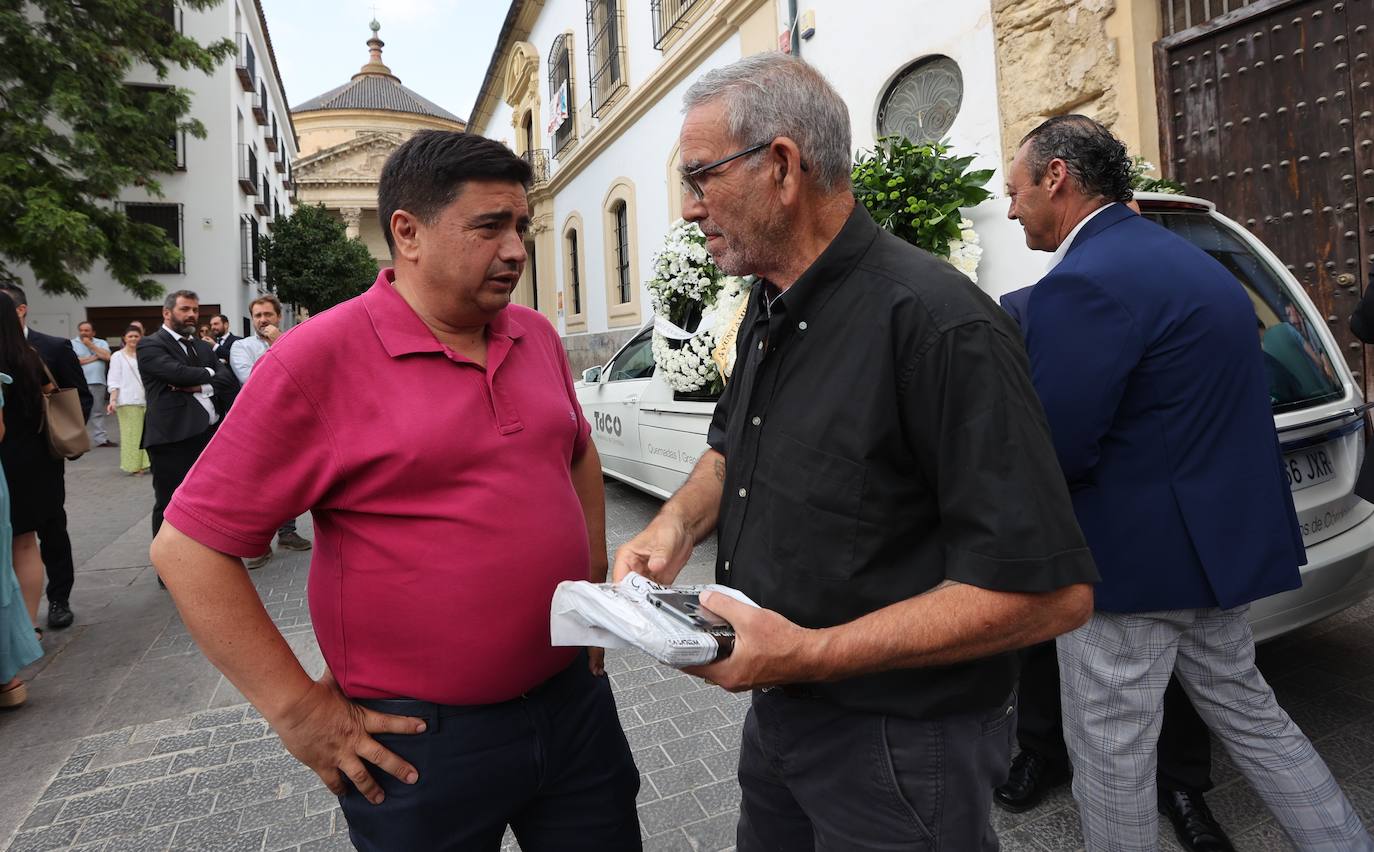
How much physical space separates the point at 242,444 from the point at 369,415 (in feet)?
0.68

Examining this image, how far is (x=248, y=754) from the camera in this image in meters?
3.27

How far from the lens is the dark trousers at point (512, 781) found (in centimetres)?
151

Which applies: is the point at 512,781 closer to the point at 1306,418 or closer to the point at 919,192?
the point at 1306,418

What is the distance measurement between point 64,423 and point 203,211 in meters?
21.0

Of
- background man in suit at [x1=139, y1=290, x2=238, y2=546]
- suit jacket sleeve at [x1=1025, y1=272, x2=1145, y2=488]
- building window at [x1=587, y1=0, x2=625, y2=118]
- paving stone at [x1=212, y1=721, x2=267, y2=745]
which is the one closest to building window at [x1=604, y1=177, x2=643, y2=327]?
building window at [x1=587, y1=0, x2=625, y2=118]

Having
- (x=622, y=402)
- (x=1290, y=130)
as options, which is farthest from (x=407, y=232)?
(x=1290, y=130)

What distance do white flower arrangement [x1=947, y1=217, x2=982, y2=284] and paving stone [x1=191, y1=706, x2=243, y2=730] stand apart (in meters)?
4.59

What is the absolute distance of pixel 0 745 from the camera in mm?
3475

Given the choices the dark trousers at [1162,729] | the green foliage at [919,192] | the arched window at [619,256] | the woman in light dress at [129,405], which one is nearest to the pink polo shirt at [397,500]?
the dark trousers at [1162,729]

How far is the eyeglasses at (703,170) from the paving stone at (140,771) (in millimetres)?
3162

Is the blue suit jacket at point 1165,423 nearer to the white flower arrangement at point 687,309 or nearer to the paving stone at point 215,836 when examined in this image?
the paving stone at point 215,836

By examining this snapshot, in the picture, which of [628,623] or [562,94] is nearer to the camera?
[628,623]

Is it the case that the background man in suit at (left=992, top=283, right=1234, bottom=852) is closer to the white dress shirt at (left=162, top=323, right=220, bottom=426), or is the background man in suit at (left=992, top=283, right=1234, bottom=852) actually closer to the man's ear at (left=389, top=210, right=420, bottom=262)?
the man's ear at (left=389, top=210, right=420, bottom=262)

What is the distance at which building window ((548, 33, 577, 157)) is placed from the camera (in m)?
18.9
